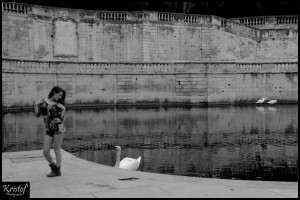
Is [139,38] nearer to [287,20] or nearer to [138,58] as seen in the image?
[138,58]

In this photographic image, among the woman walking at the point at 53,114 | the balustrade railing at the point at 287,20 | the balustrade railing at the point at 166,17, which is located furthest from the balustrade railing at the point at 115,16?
the woman walking at the point at 53,114

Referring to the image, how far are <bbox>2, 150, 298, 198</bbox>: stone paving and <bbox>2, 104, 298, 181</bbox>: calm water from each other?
2769 millimetres

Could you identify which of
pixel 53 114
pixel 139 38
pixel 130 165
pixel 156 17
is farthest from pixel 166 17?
pixel 53 114

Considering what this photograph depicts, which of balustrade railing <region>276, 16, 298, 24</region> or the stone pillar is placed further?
balustrade railing <region>276, 16, 298, 24</region>

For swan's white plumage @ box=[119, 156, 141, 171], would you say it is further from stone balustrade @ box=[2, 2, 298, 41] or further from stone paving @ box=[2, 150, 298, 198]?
stone balustrade @ box=[2, 2, 298, 41]

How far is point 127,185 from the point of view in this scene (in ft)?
22.1

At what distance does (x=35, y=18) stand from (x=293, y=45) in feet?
83.2

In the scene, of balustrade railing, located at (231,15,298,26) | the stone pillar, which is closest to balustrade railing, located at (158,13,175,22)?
the stone pillar

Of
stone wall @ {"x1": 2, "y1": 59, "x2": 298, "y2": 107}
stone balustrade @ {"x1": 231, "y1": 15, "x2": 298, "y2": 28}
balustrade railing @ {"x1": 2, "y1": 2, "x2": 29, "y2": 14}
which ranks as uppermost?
stone balustrade @ {"x1": 231, "y1": 15, "x2": 298, "y2": 28}

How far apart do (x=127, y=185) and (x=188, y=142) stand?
825 cm

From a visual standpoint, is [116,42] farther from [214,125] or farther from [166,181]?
[166,181]

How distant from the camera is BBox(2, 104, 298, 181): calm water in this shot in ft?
35.3

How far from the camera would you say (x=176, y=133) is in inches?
669

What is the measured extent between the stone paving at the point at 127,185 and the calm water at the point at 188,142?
9.09 feet
